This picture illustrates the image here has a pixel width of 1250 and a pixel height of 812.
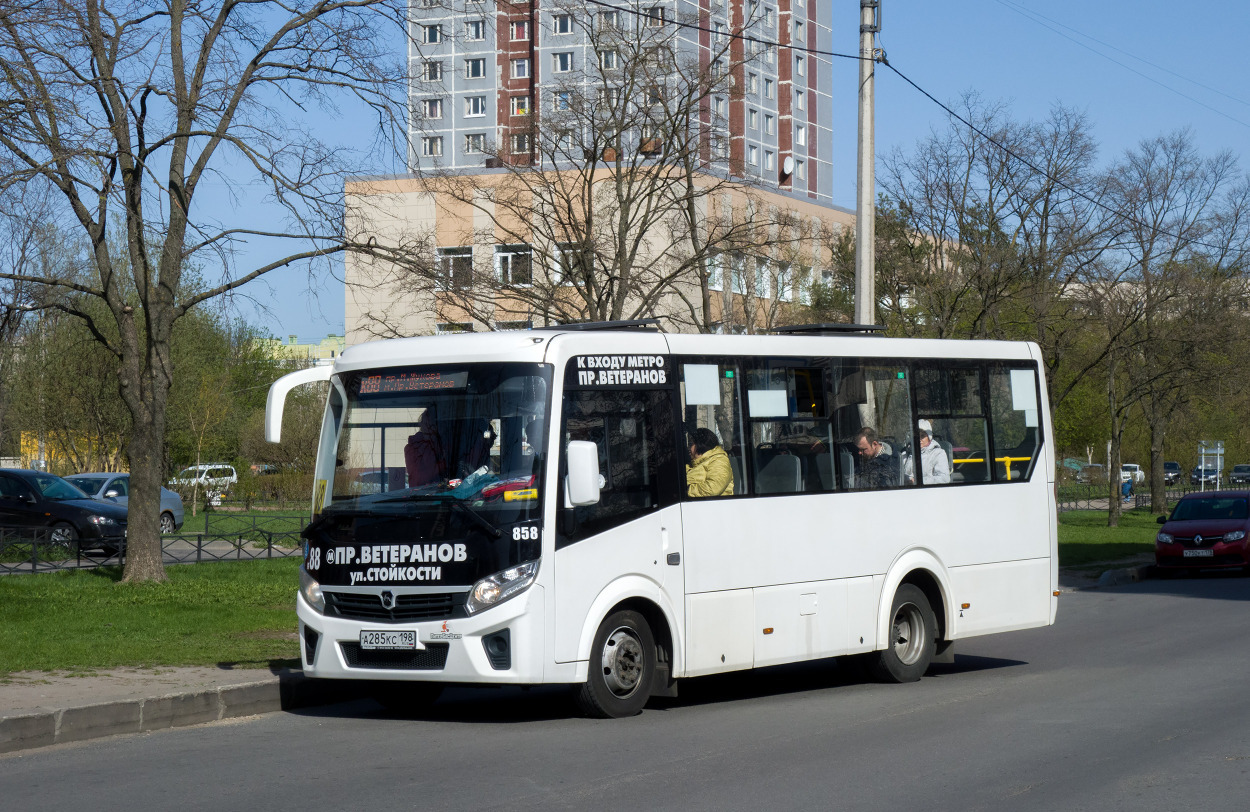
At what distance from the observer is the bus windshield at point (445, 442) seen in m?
9.68

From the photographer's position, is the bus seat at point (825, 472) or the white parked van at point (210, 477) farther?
the white parked van at point (210, 477)

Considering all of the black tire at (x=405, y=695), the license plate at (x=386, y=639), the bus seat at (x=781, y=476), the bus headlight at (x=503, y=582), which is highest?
the bus seat at (x=781, y=476)

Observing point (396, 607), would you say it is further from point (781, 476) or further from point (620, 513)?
point (781, 476)

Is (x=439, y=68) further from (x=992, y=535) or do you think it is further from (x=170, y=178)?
(x=992, y=535)

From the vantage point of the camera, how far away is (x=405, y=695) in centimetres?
1093

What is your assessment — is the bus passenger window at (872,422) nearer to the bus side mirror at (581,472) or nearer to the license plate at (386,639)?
the bus side mirror at (581,472)

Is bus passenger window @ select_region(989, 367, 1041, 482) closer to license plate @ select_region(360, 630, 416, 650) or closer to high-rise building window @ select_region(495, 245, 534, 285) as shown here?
license plate @ select_region(360, 630, 416, 650)

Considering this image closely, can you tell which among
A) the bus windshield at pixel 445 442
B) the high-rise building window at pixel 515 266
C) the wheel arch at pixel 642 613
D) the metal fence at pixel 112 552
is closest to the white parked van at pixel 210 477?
the metal fence at pixel 112 552

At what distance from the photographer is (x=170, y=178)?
19375mm

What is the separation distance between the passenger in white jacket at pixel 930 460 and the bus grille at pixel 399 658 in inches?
191

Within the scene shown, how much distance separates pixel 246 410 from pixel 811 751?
52706 mm

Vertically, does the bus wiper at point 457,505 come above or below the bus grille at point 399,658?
above

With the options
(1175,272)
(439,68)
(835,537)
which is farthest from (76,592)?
(1175,272)

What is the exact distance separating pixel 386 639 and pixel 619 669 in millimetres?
1652
